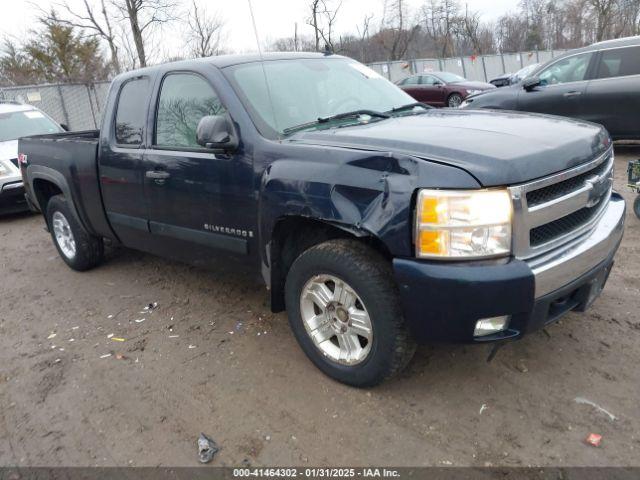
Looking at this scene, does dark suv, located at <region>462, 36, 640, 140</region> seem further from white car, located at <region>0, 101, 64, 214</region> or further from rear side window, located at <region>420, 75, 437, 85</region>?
rear side window, located at <region>420, 75, 437, 85</region>

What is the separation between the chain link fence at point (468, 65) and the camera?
87.7 ft

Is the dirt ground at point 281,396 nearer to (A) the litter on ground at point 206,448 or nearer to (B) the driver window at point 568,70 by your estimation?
(A) the litter on ground at point 206,448

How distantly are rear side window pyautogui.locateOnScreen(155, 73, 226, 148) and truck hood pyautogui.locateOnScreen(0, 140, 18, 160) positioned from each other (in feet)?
18.0

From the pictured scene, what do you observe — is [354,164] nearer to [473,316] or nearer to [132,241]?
[473,316]

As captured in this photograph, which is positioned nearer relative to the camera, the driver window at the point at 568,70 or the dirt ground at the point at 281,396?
the dirt ground at the point at 281,396

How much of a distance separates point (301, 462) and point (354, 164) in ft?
4.74

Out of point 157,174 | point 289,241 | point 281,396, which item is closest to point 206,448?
point 281,396

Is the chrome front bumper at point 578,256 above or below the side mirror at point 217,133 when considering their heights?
below

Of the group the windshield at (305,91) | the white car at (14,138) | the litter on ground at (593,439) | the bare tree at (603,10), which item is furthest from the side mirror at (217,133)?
the bare tree at (603,10)

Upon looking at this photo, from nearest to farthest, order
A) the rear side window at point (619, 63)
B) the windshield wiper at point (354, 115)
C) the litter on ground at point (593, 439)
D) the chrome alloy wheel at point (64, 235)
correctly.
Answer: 1. the litter on ground at point (593, 439)
2. the windshield wiper at point (354, 115)
3. the chrome alloy wheel at point (64, 235)
4. the rear side window at point (619, 63)

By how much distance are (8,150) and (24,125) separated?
113cm

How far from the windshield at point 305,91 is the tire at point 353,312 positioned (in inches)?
35.1

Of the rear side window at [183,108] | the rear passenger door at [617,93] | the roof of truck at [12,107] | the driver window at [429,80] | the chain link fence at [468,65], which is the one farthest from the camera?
the chain link fence at [468,65]

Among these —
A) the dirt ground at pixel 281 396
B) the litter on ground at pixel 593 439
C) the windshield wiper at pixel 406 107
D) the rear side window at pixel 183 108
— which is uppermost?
the rear side window at pixel 183 108
